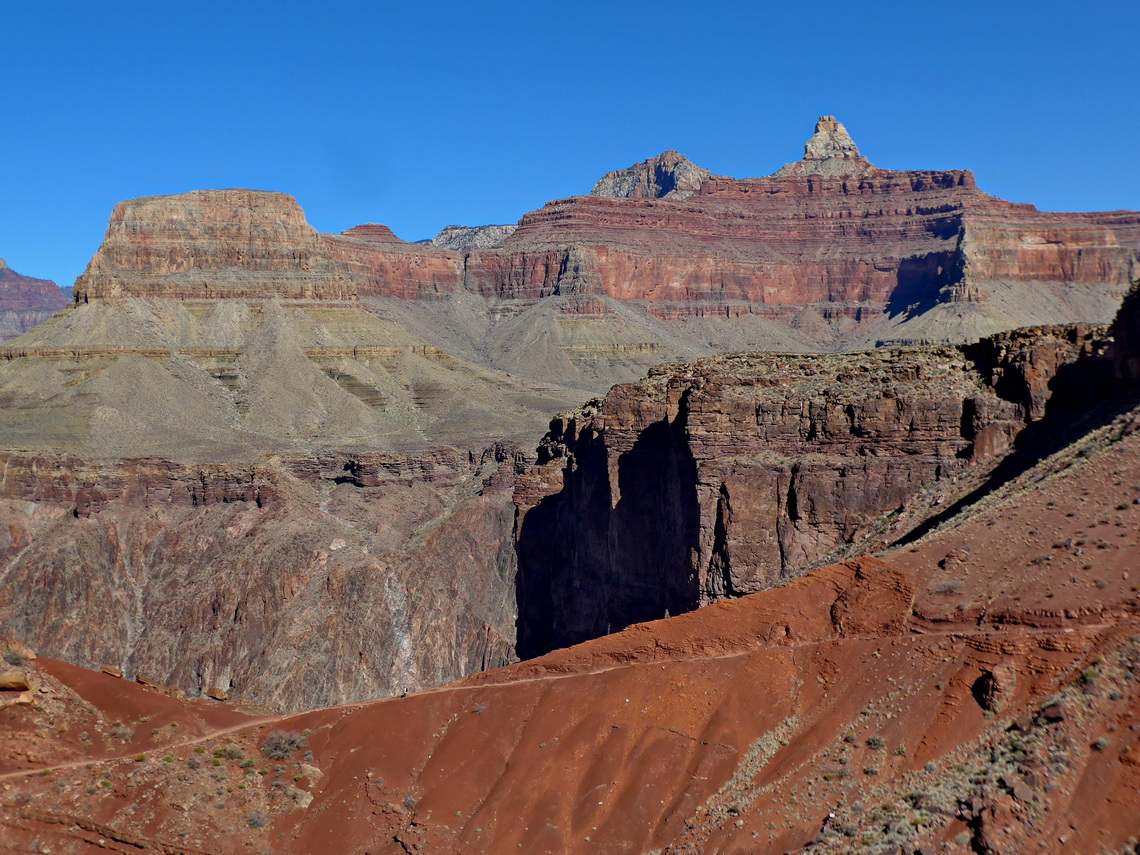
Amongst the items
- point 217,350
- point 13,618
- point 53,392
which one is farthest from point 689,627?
point 217,350

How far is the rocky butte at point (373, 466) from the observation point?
41.2 meters

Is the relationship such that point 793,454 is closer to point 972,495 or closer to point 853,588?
point 972,495

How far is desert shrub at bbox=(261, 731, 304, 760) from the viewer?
26.8m

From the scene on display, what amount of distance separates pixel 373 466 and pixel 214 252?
78.0m

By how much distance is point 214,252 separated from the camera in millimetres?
181000

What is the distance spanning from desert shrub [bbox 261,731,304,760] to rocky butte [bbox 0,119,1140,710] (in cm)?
1707

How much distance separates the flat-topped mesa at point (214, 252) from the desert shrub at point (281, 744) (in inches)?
5970

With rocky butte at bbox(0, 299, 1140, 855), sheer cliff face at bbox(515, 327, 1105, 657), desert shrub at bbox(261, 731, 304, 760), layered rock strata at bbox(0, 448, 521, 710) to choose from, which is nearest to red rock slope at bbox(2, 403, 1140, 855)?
rocky butte at bbox(0, 299, 1140, 855)

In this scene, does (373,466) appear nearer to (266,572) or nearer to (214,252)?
(266,572)

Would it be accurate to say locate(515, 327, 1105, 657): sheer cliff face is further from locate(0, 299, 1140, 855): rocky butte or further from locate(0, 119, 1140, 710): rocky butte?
locate(0, 299, 1140, 855): rocky butte

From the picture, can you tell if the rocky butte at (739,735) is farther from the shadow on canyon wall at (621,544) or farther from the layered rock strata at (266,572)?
the layered rock strata at (266,572)

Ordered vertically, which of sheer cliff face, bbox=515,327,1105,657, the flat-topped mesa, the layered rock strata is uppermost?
the flat-topped mesa

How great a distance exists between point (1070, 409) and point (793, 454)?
8.77 meters

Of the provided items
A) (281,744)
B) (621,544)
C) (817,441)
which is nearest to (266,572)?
(621,544)
